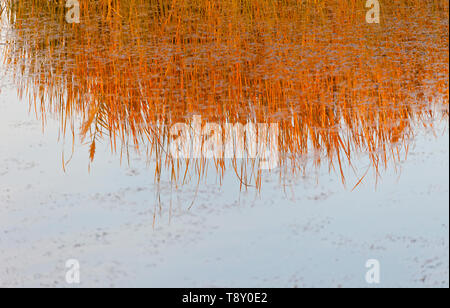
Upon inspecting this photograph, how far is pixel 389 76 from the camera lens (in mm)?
2562

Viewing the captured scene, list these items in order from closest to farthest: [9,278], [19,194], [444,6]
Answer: [9,278] → [19,194] → [444,6]

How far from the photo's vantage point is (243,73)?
2598 mm

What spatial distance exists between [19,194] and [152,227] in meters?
0.54

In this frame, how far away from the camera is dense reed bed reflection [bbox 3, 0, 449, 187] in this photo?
2215mm

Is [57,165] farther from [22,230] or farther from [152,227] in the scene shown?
[152,227]

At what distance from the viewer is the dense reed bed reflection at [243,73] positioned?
7.27 feet

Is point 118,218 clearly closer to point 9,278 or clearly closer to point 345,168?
point 9,278
